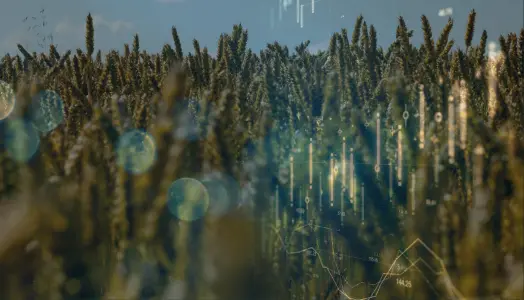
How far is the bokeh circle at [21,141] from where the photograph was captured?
96cm

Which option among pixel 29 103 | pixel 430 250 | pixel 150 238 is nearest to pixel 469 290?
pixel 430 250

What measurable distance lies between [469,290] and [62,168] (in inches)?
26.6

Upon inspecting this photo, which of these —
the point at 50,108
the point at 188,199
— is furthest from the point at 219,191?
the point at 50,108

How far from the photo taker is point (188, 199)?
30.3 inches

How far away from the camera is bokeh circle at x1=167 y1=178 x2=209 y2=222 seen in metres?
0.75

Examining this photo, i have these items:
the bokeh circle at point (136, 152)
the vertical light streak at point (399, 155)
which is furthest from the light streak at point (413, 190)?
the bokeh circle at point (136, 152)

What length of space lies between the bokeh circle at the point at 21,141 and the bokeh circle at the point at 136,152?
24cm

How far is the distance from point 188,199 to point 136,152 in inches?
3.9

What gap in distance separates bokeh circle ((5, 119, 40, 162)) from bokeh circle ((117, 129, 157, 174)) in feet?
0.77

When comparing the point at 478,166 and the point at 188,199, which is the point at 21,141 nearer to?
the point at 188,199

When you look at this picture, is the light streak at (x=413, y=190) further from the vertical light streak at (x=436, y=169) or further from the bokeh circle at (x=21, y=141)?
the bokeh circle at (x=21, y=141)

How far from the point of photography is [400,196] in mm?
1007

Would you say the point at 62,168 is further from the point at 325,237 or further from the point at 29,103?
the point at 325,237
